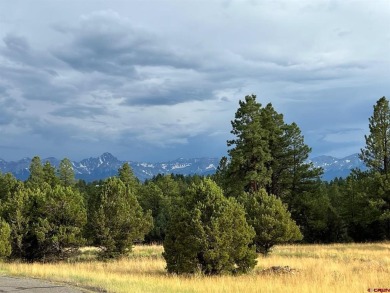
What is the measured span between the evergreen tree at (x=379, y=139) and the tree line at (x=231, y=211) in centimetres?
10

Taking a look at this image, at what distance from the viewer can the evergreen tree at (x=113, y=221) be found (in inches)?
1108

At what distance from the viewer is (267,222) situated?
29562 mm

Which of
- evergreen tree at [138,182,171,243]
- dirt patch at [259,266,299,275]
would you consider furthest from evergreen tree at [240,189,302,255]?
→ evergreen tree at [138,182,171,243]

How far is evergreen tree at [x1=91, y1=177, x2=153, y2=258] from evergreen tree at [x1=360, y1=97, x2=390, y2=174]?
2962 centimetres

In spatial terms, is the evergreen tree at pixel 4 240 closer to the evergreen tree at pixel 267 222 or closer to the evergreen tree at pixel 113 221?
the evergreen tree at pixel 113 221

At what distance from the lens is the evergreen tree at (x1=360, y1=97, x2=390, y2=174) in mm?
47094

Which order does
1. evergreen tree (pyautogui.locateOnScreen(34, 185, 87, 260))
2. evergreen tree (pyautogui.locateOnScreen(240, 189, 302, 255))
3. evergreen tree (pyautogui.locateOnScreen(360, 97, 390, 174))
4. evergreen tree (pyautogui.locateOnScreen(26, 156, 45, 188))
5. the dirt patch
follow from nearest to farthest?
the dirt patch
evergreen tree (pyautogui.locateOnScreen(34, 185, 87, 260))
evergreen tree (pyautogui.locateOnScreen(240, 189, 302, 255))
evergreen tree (pyautogui.locateOnScreen(360, 97, 390, 174))
evergreen tree (pyautogui.locateOnScreen(26, 156, 45, 188))

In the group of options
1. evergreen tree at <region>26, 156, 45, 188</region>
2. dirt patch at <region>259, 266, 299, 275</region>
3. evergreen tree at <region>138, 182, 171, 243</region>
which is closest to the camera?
dirt patch at <region>259, 266, 299, 275</region>

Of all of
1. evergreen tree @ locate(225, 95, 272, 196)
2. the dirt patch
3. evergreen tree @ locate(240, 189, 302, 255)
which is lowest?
the dirt patch

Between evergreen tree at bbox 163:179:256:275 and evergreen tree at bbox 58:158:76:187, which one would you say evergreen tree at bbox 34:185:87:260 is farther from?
evergreen tree at bbox 58:158:76:187

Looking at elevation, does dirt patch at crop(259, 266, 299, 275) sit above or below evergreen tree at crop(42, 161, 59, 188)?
below

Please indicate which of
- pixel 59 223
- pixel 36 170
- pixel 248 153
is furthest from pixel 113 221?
pixel 36 170

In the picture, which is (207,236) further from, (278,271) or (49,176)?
(49,176)

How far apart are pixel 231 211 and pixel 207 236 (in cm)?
151
